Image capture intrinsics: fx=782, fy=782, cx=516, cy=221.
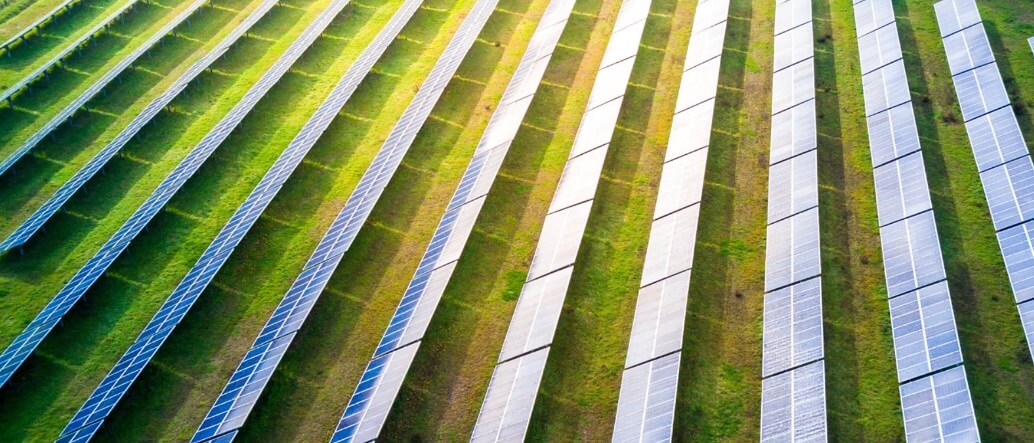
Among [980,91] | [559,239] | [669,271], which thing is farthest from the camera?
[980,91]

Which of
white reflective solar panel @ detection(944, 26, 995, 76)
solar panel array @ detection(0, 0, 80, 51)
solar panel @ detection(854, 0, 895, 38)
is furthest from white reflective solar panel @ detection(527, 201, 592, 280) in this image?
solar panel array @ detection(0, 0, 80, 51)

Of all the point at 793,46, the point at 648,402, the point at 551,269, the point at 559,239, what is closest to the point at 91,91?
the point at 559,239

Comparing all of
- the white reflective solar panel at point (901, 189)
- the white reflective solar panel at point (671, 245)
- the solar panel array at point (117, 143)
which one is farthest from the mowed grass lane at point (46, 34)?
the white reflective solar panel at point (901, 189)

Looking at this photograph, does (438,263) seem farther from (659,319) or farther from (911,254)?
(911,254)

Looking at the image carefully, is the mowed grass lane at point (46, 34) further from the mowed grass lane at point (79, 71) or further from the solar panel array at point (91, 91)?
the solar panel array at point (91, 91)

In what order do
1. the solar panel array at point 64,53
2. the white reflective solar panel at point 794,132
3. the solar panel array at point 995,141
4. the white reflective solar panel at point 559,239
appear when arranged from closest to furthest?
the solar panel array at point 995,141 < the white reflective solar panel at point 559,239 < the white reflective solar panel at point 794,132 < the solar panel array at point 64,53

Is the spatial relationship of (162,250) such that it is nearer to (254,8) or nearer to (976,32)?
(254,8)
